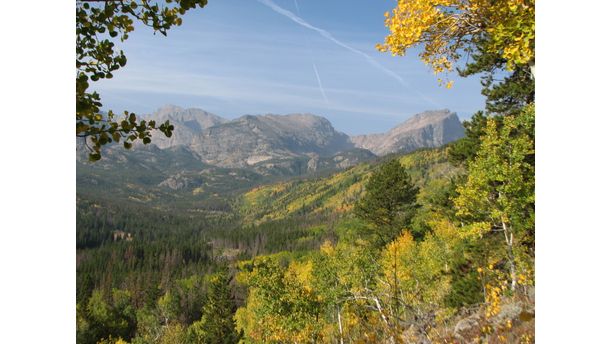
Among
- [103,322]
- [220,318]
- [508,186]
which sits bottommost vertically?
[103,322]

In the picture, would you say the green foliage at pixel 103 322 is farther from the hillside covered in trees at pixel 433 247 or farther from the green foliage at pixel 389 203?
the green foliage at pixel 389 203

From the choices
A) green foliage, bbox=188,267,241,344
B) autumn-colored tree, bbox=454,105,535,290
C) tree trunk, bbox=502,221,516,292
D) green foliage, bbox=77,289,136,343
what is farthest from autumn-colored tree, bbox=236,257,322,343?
green foliage, bbox=77,289,136,343

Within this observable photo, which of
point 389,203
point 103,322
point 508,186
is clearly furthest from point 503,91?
point 103,322

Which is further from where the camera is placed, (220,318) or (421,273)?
(220,318)

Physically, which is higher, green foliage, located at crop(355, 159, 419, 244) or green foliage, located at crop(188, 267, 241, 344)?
green foliage, located at crop(355, 159, 419, 244)

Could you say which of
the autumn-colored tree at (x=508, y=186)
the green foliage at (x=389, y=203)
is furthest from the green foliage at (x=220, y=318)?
the autumn-colored tree at (x=508, y=186)

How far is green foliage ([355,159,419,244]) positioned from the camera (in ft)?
150

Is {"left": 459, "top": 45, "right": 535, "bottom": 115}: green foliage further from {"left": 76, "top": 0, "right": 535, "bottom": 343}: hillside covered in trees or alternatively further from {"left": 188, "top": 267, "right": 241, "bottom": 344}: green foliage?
{"left": 188, "top": 267, "right": 241, "bottom": 344}: green foliage

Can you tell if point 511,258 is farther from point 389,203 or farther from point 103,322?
point 103,322

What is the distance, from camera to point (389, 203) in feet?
152

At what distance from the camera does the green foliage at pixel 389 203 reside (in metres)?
45.6

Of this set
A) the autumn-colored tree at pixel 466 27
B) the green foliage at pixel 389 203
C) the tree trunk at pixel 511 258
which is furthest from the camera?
the green foliage at pixel 389 203

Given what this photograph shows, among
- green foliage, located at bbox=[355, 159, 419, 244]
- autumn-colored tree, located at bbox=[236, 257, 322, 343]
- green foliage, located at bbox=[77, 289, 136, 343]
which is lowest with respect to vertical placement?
green foliage, located at bbox=[77, 289, 136, 343]
